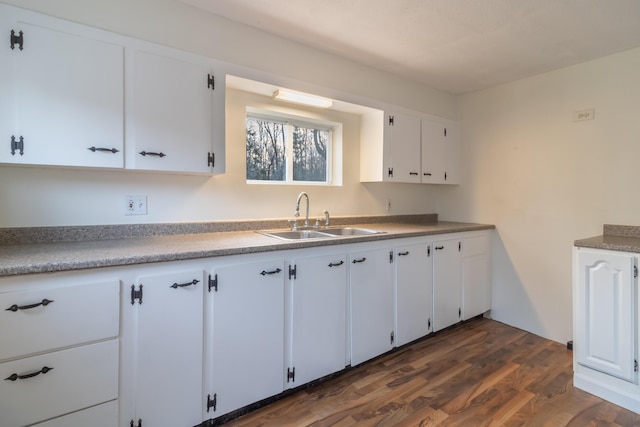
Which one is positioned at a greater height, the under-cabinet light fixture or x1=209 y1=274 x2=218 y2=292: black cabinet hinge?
the under-cabinet light fixture

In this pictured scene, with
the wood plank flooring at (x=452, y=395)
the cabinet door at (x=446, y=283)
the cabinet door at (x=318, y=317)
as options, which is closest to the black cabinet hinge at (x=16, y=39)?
the cabinet door at (x=318, y=317)

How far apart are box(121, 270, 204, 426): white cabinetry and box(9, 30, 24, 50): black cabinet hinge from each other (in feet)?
3.76

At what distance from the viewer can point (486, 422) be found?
1.69 meters

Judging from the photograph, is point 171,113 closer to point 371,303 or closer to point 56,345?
point 56,345


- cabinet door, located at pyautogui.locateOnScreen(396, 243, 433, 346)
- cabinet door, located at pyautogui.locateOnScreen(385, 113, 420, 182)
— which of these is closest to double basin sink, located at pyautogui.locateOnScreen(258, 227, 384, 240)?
cabinet door, located at pyautogui.locateOnScreen(396, 243, 433, 346)

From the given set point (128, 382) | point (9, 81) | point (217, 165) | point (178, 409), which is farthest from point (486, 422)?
point (9, 81)

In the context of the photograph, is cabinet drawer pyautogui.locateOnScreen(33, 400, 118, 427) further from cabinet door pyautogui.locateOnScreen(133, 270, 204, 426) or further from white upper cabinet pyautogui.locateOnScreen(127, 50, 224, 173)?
white upper cabinet pyautogui.locateOnScreen(127, 50, 224, 173)

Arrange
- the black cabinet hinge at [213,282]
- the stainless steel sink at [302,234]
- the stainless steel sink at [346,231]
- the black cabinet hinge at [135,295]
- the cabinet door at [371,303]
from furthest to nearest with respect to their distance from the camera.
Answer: the stainless steel sink at [346,231], the stainless steel sink at [302,234], the cabinet door at [371,303], the black cabinet hinge at [213,282], the black cabinet hinge at [135,295]

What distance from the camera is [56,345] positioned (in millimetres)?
1218

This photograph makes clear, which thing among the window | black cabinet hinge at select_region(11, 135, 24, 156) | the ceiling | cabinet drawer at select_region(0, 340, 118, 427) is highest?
the ceiling

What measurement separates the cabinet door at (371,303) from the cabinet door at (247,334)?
543mm

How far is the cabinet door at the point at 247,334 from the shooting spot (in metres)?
1.58

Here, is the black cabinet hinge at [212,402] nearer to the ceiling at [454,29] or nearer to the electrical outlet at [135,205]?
the electrical outlet at [135,205]

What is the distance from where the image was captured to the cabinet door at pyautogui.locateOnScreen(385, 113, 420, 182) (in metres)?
2.80
